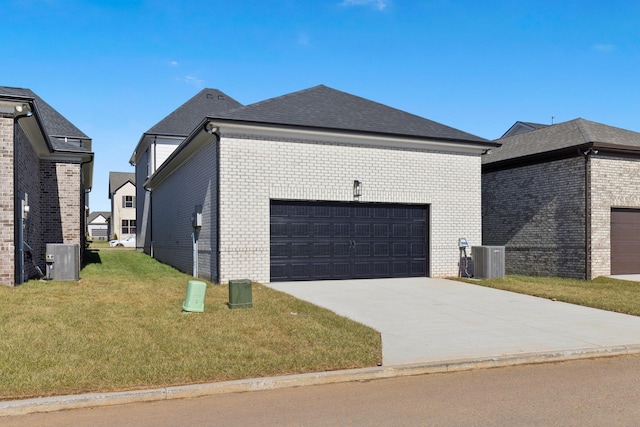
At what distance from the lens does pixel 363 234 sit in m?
16.0

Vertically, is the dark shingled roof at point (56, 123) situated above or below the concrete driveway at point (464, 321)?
above

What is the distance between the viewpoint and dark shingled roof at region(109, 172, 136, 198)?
65256mm

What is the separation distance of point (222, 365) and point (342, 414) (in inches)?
70.6

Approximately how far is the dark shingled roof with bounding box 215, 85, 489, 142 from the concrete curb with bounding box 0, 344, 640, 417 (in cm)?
956

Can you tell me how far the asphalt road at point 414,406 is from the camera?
4.70m

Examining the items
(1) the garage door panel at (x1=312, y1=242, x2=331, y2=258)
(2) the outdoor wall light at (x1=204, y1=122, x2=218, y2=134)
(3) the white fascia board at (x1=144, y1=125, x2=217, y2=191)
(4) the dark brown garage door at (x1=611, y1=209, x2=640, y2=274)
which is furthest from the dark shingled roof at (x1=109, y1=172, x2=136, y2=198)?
(4) the dark brown garage door at (x1=611, y1=209, x2=640, y2=274)

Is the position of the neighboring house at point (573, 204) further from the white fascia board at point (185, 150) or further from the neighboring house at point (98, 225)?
the neighboring house at point (98, 225)

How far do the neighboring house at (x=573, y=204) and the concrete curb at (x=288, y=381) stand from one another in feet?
35.3

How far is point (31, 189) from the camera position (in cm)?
1622

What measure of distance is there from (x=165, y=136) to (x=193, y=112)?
3384 millimetres

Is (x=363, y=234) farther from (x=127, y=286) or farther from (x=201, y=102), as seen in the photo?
(x=201, y=102)

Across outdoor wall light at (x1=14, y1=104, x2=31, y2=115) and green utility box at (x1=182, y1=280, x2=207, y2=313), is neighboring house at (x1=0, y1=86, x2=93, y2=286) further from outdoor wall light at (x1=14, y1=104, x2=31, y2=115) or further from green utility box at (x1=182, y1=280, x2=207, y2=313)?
green utility box at (x1=182, y1=280, x2=207, y2=313)

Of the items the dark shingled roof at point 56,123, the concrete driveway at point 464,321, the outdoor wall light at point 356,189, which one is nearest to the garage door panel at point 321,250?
the concrete driveway at point 464,321

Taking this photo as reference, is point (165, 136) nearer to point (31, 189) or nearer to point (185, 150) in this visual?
point (185, 150)
